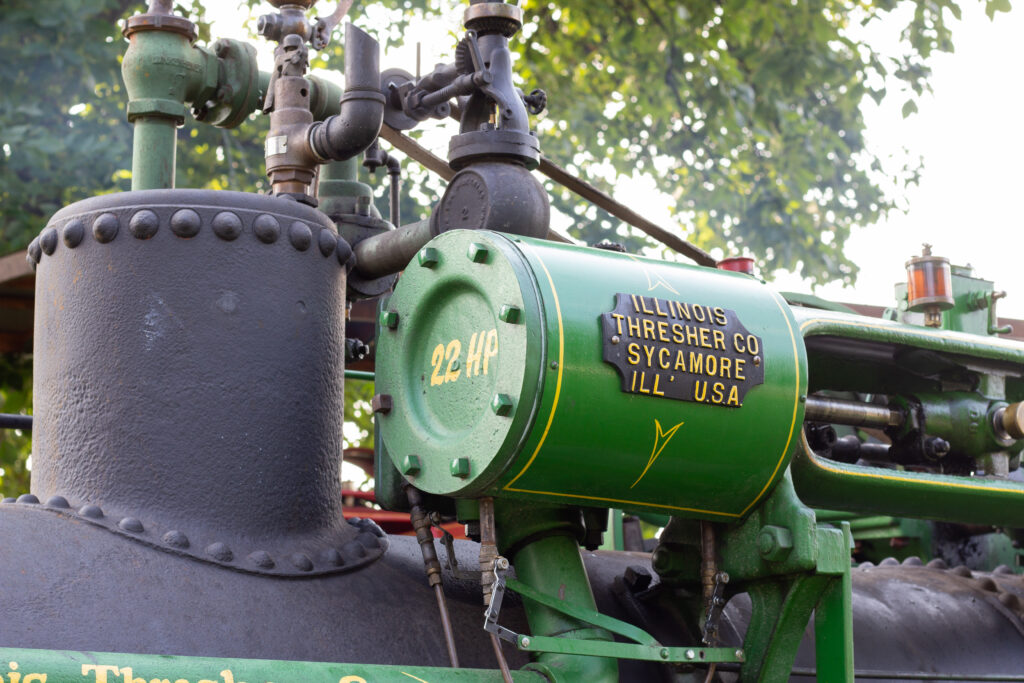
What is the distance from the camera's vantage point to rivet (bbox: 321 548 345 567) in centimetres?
243

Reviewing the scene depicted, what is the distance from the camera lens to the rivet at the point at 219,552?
229cm

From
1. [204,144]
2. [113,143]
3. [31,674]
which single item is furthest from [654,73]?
[31,674]

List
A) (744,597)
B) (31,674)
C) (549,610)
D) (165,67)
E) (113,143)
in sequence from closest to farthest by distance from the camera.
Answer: (31,674)
(549,610)
(165,67)
(744,597)
(113,143)

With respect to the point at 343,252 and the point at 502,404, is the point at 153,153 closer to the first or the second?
the point at 343,252

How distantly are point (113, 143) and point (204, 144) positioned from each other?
1178 millimetres

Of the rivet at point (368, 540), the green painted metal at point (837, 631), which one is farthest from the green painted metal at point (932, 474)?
the rivet at point (368, 540)

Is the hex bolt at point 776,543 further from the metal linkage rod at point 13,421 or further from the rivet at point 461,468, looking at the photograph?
the metal linkage rod at point 13,421

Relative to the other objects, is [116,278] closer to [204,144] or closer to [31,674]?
[31,674]

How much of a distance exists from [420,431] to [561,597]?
1.24 feet

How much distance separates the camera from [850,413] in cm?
279

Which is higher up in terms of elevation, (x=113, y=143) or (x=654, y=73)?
(x=654, y=73)

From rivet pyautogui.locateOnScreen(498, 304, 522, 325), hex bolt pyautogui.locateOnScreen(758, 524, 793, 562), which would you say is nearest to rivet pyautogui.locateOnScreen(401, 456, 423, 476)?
rivet pyautogui.locateOnScreen(498, 304, 522, 325)

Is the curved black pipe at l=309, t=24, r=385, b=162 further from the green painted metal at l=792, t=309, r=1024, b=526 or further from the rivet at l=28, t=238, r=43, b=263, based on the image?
the green painted metal at l=792, t=309, r=1024, b=526

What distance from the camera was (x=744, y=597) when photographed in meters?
2.90
